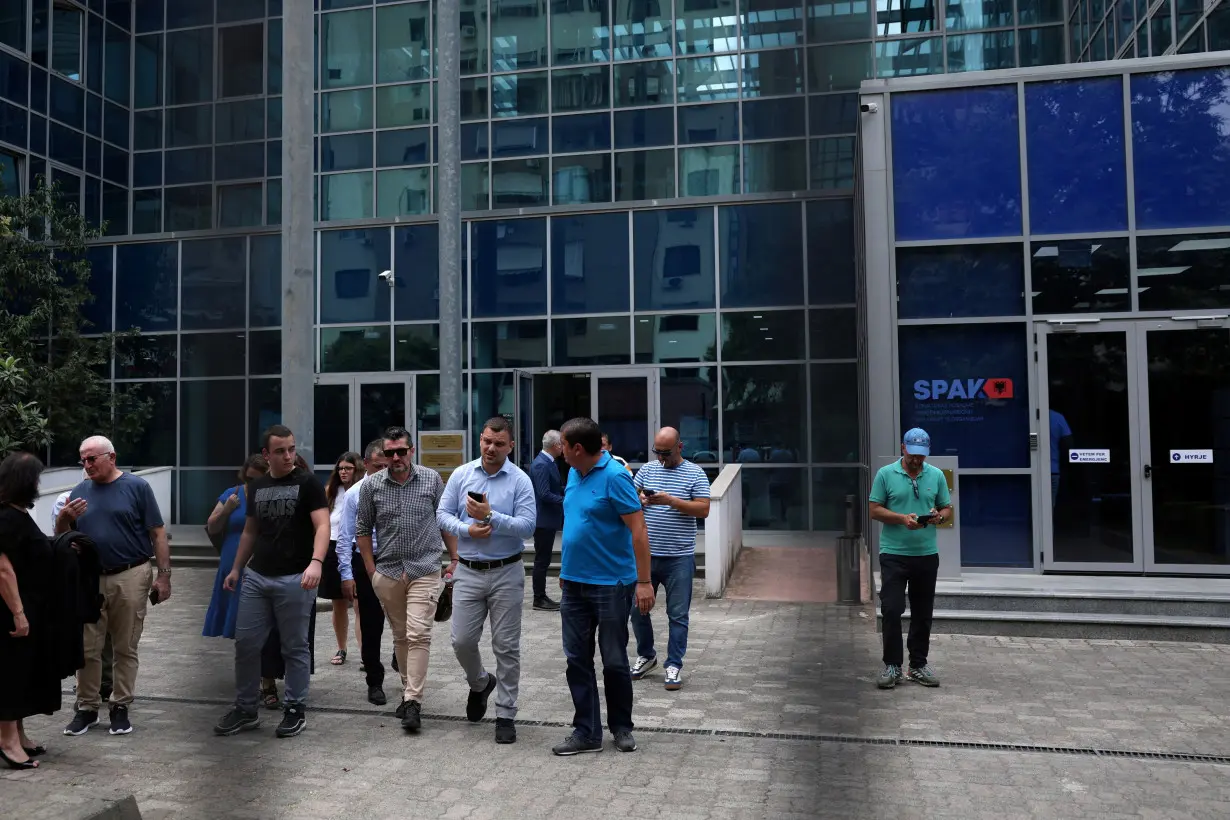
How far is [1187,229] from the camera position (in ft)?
28.7

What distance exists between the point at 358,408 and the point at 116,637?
10.6m

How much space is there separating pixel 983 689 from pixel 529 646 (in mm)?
3171

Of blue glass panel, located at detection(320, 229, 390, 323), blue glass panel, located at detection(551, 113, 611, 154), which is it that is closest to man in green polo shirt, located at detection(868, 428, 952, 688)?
blue glass panel, located at detection(551, 113, 611, 154)

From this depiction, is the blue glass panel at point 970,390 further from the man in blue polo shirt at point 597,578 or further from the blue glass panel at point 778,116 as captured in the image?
the blue glass panel at point 778,116

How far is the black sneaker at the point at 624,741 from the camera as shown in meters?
4.89

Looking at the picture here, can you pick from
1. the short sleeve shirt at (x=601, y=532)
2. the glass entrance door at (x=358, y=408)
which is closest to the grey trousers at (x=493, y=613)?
the short sleeve shirt at (x=601, y=532)

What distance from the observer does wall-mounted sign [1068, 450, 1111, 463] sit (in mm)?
8969

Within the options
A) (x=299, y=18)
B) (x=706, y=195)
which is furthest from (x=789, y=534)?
(x=299, y=18)

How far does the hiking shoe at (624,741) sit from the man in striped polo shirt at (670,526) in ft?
5.25

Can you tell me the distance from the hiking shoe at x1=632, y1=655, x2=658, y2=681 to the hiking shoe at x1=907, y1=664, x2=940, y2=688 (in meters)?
1.61

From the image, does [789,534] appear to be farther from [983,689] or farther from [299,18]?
[299,18]

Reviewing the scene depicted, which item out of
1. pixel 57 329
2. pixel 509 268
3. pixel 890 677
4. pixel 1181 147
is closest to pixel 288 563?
pixel 890 677

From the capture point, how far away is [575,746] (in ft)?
15.9

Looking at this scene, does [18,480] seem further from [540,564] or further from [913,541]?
[540,564]
